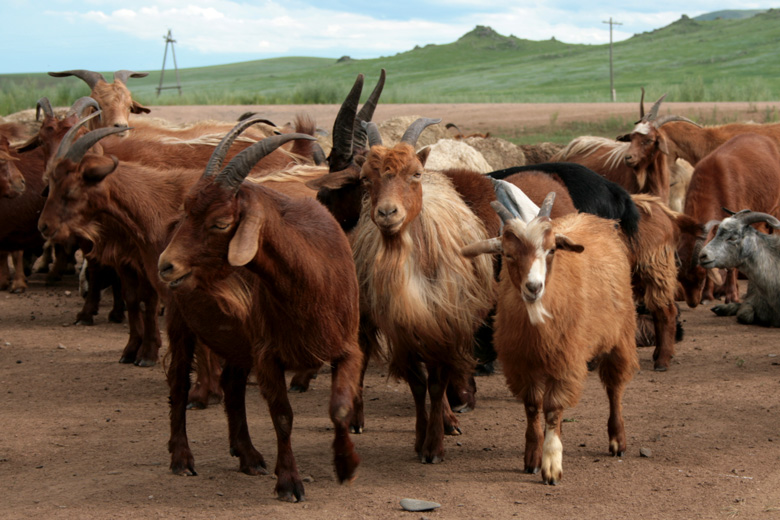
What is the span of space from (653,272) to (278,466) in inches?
181

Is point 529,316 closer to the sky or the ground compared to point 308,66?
closer to the ground

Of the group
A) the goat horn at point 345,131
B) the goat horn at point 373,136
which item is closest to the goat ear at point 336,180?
the goat horn at point 373,136

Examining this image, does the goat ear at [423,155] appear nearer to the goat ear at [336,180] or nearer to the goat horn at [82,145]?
the goat ear at [336,180]

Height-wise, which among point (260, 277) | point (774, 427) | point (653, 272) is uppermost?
point (260, 277)

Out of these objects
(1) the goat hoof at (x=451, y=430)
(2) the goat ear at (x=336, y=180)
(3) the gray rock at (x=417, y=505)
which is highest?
(2) the goat ear at (x=336, y=180)

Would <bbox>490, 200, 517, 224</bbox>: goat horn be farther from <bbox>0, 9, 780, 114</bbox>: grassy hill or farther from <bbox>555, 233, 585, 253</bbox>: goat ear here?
<bbox>0, 9, 780, 114</bbox>: grassy hill

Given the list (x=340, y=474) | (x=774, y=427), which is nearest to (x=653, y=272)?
(x=774, y=427)

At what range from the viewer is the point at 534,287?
4.98 m

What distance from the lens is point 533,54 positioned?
9444 cm

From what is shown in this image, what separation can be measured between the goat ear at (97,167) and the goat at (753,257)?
246 inches

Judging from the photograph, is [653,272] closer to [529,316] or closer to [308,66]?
[529,316]

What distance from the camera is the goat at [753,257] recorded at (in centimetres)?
954

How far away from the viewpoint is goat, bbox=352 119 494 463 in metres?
5.81

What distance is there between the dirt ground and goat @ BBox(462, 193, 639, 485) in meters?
0.37
